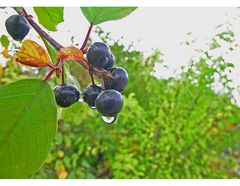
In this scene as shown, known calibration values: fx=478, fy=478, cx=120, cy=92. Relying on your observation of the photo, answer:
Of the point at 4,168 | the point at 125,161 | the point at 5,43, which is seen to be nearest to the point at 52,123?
the point at 4,168

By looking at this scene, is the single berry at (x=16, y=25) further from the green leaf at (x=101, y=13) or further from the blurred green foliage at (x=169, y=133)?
the blurred green foliage at (x=169, y=133)

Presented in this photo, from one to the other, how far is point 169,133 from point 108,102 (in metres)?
1.97

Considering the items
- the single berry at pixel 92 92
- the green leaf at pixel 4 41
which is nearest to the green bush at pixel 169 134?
the green leaf at pixel 4 41

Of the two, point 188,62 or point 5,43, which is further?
point 188,62

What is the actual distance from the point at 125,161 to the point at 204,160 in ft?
1.23

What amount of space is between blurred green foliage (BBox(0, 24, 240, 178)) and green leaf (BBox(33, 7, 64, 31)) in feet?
5.85

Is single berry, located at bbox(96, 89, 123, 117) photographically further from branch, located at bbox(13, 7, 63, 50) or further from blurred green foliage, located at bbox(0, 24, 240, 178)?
blurred green foliage, located at bbox(0, 24, 240, 178)

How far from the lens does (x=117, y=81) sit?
0.35 metres

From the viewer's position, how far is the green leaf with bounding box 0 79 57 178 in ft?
1.12

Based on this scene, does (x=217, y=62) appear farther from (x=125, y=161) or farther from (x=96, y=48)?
(x=96, y=48)

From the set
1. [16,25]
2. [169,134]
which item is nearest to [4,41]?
[16,25]

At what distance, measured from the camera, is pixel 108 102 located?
1.11 ft

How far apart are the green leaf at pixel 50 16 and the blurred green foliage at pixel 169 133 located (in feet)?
5.85
